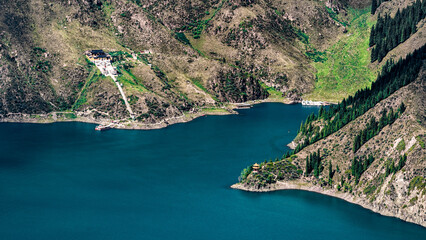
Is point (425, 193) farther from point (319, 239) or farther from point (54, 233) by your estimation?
point (54, 233)

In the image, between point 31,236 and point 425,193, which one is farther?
point 425,193

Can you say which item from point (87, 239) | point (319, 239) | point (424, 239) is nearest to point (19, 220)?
point (87, 239)

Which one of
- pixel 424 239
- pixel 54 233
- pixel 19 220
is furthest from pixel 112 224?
pixel 424 239

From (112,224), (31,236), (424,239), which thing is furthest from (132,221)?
(424,239)

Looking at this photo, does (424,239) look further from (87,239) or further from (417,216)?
(87,239)

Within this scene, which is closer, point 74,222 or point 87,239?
point 87,239

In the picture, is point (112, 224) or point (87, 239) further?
point (112, 224)

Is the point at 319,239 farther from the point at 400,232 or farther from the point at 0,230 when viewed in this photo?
the point at 0,230
